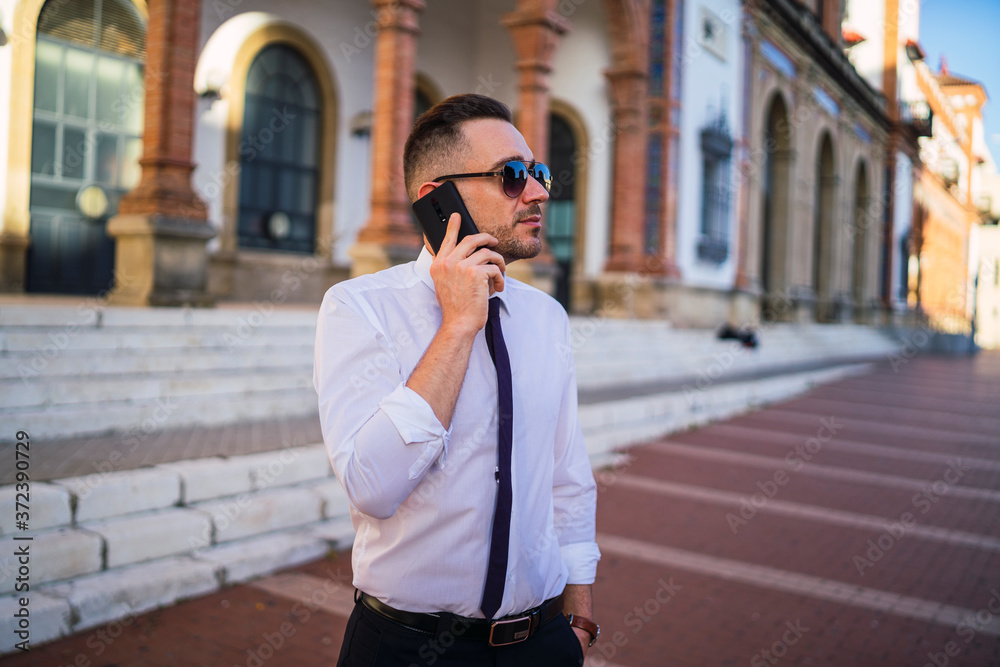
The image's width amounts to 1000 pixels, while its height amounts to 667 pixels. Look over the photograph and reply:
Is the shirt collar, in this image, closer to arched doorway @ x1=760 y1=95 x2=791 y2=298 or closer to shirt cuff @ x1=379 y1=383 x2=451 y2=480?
shirt cuff @ x1=379 y1=383 x2=451 y2=480

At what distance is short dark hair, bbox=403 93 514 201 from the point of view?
1838 millimetres

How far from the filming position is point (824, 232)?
3130 cm

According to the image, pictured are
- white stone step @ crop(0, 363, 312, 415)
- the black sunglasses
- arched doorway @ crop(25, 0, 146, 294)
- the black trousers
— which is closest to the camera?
the black trousers

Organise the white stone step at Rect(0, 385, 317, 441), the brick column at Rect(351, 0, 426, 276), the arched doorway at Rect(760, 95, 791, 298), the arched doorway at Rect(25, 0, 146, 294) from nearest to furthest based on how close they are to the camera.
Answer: the white stone step at Rect(0, 385, 317, 441), the arched doorway at Rect(25, 0, 146, 294), the brick column at Rect(351, 0, 426, 276), the arched doorway at Rect(760, 95, 791, 298)

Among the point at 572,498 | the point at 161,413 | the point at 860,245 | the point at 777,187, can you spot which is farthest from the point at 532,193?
the point at 860,245

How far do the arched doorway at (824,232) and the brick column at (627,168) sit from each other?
15677mm

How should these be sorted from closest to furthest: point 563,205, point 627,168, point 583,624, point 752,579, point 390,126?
point 583,624 → point 752,579 → point 390,126 → point 627,168 → point 563,205

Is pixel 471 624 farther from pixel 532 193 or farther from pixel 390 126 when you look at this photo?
pixel 390 126

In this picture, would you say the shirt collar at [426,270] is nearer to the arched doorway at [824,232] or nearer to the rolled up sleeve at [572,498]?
the rolled up sleeve at [572,498]

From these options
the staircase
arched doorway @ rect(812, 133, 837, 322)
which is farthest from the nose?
arched doorway @ rect(812, 133, 837, 322)

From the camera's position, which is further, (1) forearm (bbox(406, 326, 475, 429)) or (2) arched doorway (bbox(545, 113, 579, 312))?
(2) arched doorway (bbox(545, 113, 579, 312))

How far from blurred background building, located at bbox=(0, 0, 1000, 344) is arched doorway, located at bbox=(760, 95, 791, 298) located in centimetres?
7

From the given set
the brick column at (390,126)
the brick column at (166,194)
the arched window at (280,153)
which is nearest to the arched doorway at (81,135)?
the arched window at (280,153)

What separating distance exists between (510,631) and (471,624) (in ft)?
0.31
